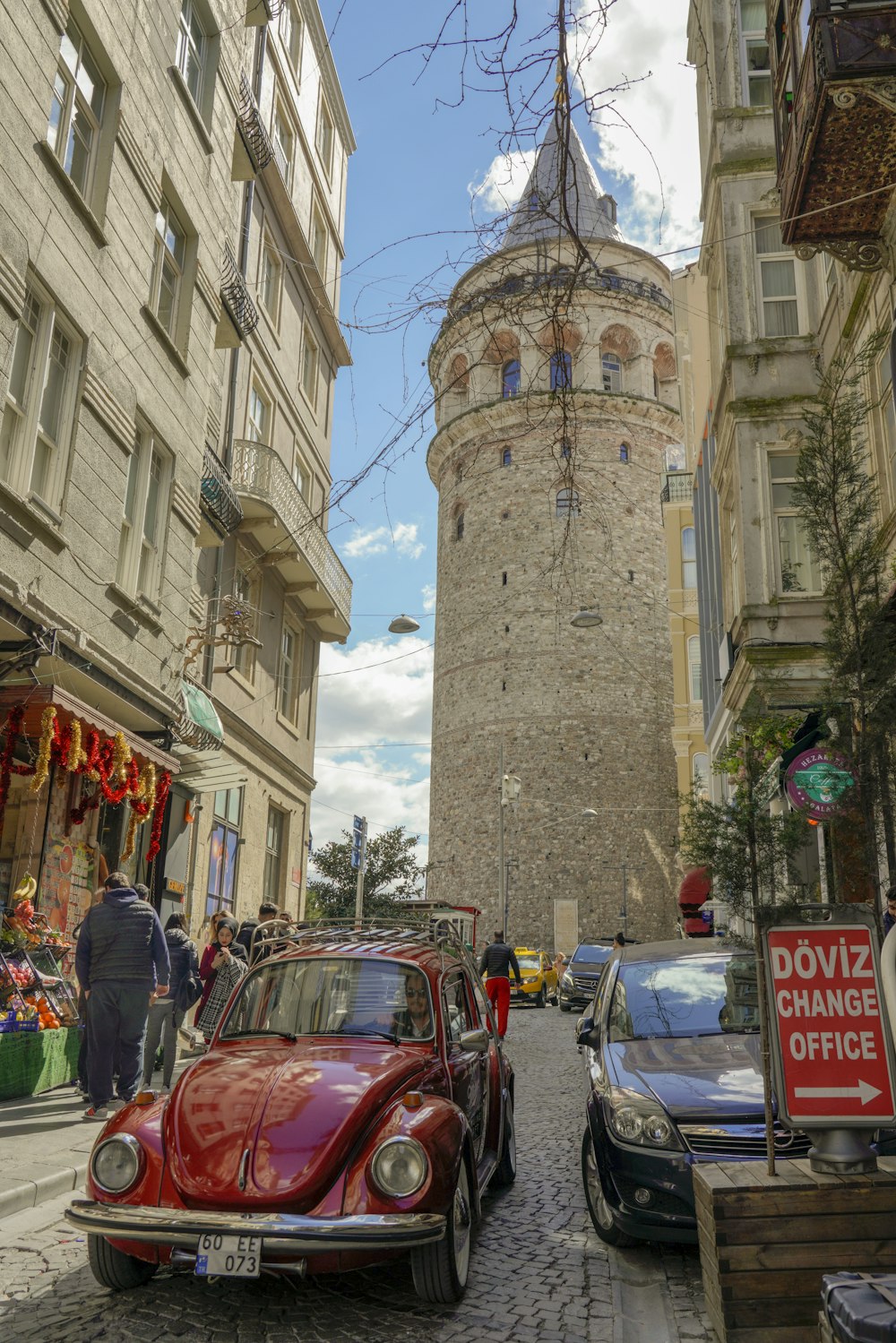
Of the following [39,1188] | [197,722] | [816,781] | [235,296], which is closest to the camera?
[39,1188]

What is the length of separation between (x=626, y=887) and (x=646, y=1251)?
34899mm

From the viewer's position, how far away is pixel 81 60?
10969mm

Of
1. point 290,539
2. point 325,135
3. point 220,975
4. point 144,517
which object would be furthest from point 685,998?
point 325,135

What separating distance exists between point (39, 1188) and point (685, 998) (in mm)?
3918

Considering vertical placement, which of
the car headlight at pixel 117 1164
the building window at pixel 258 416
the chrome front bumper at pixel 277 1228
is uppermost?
the building window at pixel 258 416

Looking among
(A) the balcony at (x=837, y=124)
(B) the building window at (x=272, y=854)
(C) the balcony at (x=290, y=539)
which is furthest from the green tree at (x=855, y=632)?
(B) the building window at (x=272, y=854)

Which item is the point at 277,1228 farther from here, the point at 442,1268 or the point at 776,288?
the point at 776,288

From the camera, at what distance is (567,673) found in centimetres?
4112

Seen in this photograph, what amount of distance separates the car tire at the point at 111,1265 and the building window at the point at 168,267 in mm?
10730

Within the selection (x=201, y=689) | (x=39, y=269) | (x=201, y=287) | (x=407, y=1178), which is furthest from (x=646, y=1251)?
(x=201, y=287)

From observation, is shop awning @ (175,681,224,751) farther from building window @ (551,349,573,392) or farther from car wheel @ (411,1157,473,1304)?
car wheel @ (411,1157,473,1304)

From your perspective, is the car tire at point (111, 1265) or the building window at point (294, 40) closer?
the car tire at point (111, 1265)

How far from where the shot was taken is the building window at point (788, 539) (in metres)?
15.9

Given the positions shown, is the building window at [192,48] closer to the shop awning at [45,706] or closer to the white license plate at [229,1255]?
the shop awning at [45,706]
